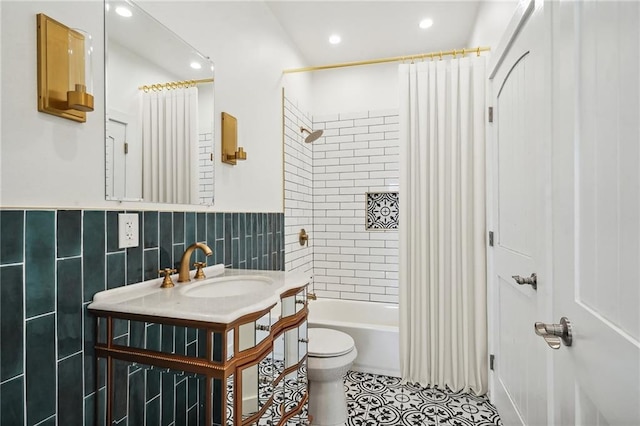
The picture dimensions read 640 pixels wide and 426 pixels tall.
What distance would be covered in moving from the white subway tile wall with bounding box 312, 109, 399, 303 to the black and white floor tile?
3.41 feet

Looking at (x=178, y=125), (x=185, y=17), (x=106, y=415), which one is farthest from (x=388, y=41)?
(x=106, y=415)

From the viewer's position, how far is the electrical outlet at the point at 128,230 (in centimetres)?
123

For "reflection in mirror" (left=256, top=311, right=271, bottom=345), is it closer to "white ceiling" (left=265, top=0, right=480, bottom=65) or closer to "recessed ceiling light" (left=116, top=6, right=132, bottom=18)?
"recessed ceiling light" (left=116, top=6, right=132, bottom=18)

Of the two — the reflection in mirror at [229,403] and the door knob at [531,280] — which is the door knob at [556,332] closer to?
the door knob at [531,280]

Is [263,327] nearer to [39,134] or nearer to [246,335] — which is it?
[246,335]

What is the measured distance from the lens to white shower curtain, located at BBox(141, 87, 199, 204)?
1402mm

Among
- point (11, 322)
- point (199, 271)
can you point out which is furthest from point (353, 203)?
point (11, 322)

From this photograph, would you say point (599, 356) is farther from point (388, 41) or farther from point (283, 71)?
point (388, 41)

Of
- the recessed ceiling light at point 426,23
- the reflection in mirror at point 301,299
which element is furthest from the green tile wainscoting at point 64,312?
the recessed ceiling light at point 426,23

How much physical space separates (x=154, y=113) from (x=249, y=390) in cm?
116

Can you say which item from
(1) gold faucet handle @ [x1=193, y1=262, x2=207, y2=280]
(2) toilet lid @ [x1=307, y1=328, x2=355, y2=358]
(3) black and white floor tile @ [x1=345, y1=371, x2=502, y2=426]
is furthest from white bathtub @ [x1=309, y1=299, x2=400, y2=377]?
(1) gold faucet handle @ [x1=193, y1=262, x2=207, y2=280]

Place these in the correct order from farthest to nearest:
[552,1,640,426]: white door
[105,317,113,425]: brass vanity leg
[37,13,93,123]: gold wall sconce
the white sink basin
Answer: the white sink basin < [105,317,113,425]: brass vanity leg < [37,13,93,123]: gold wall sconce < [552,1,640,426]: white door

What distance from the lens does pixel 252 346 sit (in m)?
1.11

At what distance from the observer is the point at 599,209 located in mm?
733
